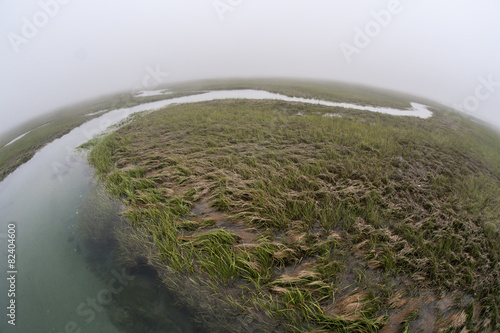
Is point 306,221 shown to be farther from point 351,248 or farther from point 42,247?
point 42,247

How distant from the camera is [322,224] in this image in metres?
4.52

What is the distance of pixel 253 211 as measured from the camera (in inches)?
200

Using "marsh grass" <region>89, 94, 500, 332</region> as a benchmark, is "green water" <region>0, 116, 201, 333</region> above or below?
below

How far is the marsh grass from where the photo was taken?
3.20 m

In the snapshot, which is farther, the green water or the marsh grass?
the green water

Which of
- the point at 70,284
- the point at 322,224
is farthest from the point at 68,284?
the point at 322,224

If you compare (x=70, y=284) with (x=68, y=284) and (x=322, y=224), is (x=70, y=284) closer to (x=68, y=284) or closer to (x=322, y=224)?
(x=68, y=284)

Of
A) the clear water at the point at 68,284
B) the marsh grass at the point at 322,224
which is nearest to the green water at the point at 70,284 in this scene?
the clear water at the point at 68,284

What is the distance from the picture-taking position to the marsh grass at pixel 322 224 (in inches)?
126

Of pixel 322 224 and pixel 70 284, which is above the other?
pixel 322 224

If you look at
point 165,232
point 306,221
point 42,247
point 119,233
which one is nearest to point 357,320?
point 306,221

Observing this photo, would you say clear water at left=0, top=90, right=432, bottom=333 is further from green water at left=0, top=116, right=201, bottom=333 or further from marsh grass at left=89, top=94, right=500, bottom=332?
marsh grass at left=89, top=94, right=500, bottom=332

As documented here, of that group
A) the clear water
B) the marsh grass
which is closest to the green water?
the clear water

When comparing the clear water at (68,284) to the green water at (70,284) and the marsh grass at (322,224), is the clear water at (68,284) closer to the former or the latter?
the green water at (70,284)
